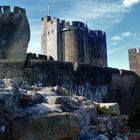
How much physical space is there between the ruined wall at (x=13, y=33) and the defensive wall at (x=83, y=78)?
329 inches

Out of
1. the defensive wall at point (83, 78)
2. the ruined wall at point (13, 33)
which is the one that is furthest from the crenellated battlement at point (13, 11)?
the defensive wall at point (83, 78)

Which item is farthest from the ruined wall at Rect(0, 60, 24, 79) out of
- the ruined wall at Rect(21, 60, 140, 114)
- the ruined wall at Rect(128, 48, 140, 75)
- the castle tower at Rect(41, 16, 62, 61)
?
the castle tower at Rect(41, 16, 62, 61)

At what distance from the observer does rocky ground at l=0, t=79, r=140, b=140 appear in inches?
145

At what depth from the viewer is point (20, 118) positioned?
3713 mm

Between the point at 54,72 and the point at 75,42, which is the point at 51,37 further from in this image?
the point at 54,72

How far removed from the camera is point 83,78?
61.0 feet

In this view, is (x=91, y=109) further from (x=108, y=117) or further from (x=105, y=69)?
(x=105, y=69)

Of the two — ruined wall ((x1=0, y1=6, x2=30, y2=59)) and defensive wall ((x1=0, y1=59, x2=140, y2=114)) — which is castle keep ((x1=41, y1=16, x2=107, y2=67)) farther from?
defensive wall ((x1=0, y1=59, x2=140, y2=114))

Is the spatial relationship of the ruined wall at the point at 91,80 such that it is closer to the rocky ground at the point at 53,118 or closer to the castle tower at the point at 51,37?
the rocky ground at the point at 53,118

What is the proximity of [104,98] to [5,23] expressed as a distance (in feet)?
39.1

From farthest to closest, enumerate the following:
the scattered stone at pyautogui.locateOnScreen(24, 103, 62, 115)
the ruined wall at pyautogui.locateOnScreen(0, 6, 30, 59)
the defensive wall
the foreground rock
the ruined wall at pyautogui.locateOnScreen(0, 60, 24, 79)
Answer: the ruined wall at pyautogui.locateOnScreen(0, 6, 30, 59) → the defensive wall → the ruined wall at pyautogui.locateOnScreen(0, 60, 24, 79) → the scattered stone at pyautogui.locateOnScreen(24, 103, 62, 115) → the foreground rock

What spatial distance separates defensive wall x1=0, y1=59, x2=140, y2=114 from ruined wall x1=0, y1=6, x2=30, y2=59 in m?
8.36

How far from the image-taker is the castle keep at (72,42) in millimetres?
56094

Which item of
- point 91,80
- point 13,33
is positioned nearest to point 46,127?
point 91,80
